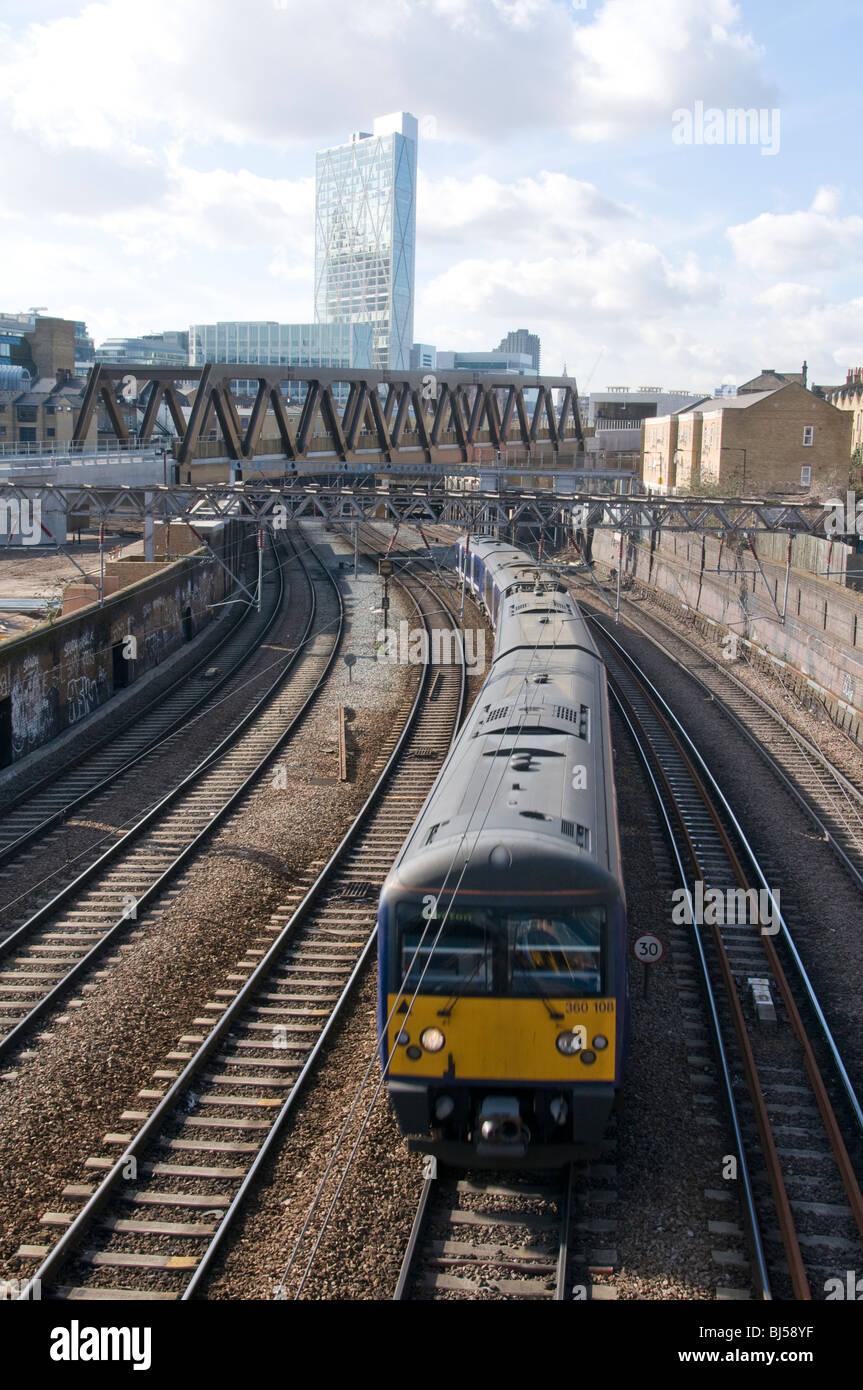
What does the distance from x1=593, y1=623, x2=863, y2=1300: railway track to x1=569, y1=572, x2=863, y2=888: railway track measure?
5.00 ft

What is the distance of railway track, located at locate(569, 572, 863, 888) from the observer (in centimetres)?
1581

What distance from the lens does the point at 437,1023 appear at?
25.5ft

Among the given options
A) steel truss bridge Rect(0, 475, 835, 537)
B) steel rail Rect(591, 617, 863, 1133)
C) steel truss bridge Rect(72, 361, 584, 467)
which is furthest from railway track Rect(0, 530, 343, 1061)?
steel truss bridge Rect(72, 361, 584, 467)

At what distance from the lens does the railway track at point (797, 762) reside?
623 inches

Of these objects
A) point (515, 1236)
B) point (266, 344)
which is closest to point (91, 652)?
point (515, 1236)

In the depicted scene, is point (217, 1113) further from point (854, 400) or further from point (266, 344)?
point (266, 344)

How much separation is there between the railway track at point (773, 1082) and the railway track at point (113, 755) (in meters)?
8.85

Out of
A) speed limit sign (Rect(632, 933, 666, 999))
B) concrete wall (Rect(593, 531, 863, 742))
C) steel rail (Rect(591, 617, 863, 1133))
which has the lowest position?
steel rail (Rect(591, 617, 863, 1133))

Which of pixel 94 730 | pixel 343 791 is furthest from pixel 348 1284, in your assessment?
pixel 94 730

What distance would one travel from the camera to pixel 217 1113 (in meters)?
9.13

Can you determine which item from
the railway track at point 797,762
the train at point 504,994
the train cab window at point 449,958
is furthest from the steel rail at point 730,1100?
the train cab window at point 449,958

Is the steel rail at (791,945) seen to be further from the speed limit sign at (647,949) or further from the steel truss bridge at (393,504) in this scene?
the steel truss bridge at (393,504)

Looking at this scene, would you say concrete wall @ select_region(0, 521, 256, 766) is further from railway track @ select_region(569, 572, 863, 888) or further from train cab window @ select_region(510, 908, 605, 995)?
train cab window @ select_region(510, 908, 605, 995)
